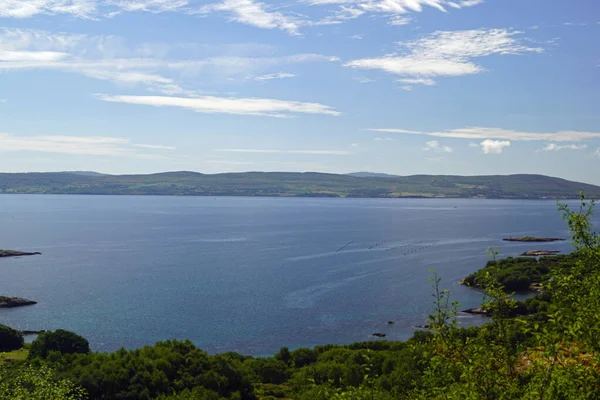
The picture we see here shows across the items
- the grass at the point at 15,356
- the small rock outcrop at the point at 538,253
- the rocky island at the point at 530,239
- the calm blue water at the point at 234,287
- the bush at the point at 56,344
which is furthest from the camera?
the rocky island at the point at 530,239

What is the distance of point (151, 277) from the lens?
386 feet

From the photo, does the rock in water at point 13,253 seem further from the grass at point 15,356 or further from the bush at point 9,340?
the grass at point 15,356

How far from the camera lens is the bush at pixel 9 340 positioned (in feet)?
220

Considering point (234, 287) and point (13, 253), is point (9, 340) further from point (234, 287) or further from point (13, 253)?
point (13, 253)

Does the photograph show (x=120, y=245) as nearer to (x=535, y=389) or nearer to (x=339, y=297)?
(x=339, y=297)

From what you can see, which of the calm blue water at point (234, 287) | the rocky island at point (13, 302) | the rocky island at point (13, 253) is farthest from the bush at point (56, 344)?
the rocky island at point (13, 253)

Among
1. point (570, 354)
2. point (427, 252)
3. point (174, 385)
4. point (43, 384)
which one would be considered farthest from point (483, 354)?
point (427, 252)

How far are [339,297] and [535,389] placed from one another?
3518 inches

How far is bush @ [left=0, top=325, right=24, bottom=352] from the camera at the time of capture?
220 feet

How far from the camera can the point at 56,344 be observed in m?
59.3

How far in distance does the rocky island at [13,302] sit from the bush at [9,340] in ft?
86.2

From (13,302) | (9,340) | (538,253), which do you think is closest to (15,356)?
(9,340)

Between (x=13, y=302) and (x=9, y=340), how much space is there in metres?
29.2

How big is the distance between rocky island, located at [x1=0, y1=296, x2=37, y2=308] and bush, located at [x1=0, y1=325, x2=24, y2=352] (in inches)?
1034
